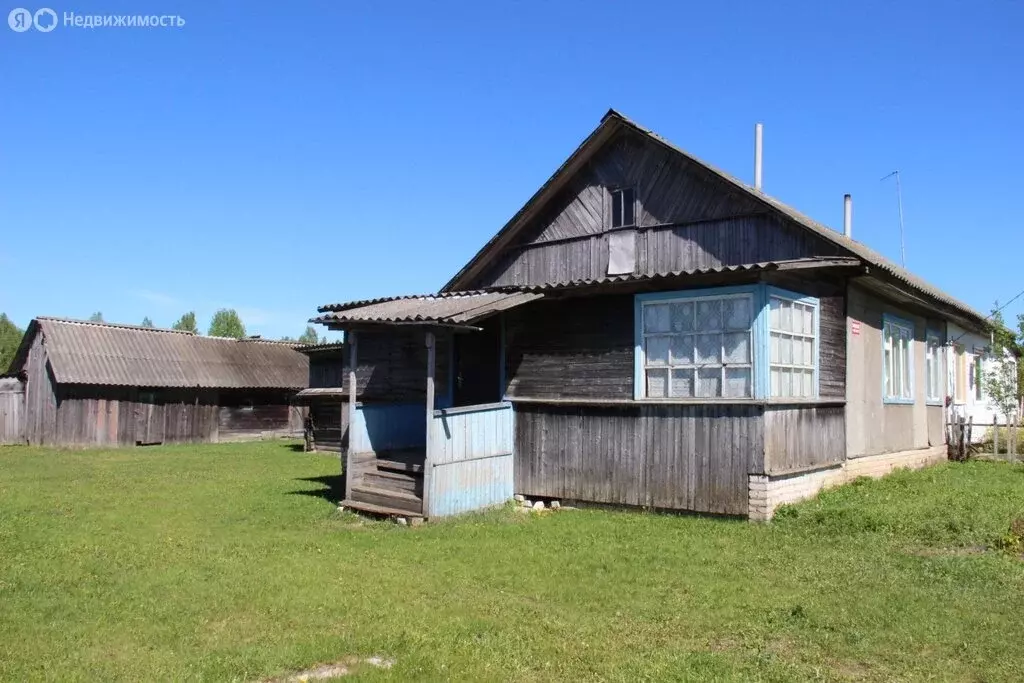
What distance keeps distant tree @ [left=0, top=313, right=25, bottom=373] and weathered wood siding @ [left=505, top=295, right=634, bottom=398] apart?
62.5 m

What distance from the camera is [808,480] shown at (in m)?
11.9

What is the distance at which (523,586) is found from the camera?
25.5 feet

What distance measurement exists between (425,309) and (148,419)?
70.3ft

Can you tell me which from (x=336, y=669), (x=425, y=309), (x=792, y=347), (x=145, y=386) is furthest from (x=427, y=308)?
(x=145, y=386)

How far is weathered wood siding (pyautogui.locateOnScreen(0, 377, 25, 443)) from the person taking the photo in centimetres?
2877

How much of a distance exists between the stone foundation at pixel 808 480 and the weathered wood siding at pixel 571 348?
7.76ft

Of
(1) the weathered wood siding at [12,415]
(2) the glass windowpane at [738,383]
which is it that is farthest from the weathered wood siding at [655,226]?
(1) the weathered wood siding at [12,415]

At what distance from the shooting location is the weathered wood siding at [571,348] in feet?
39.8

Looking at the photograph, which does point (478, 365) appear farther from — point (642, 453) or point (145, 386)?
point (145, 386)

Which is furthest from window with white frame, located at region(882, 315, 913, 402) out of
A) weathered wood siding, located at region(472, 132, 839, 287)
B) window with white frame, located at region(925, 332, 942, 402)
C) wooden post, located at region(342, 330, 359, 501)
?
wooden post, located at region(342, 330, 359, 501)

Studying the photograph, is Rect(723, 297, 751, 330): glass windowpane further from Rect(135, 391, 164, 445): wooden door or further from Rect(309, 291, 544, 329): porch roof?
Rect(135, 391, 164, 445): wooden door

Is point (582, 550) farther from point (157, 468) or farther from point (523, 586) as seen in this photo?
point (157, 468)

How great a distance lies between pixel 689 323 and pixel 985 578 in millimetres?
5042

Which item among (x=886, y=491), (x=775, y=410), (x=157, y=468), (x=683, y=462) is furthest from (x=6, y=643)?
(x=157, y=468)
